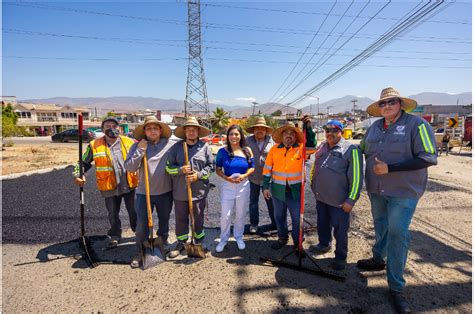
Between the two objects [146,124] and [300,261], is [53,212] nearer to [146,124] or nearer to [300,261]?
[146,124]

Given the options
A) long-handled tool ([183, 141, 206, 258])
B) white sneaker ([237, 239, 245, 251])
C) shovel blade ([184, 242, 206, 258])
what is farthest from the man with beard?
white sneaker ([237, 239, 245, 251])

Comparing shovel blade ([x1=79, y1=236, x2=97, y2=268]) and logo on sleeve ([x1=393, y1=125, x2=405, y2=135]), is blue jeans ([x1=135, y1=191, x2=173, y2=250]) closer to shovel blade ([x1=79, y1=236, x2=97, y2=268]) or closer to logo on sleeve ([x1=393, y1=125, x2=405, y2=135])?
shovel blade ([x1=79, y1=236, x2=97, y2=268])

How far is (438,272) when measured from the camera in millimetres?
3008

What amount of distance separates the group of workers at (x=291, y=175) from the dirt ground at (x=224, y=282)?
0.85 ft

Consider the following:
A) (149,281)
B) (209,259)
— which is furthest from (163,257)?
(209,259)

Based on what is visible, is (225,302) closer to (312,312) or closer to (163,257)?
(312,312)

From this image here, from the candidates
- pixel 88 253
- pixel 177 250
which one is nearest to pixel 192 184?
pixel 177 250

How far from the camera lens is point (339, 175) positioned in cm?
295

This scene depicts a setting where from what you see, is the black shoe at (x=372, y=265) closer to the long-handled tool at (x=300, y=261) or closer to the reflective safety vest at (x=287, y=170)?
the long-handled tool at (x=300, y=261)

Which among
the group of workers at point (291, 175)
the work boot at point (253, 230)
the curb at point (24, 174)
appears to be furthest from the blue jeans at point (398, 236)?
the curb at point (24, 174)

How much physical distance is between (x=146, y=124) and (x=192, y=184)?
1.06 m

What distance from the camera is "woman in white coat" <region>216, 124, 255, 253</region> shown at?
3412 mm

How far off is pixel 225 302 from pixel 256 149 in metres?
2.33

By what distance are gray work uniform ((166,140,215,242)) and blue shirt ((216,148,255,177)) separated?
16 cm
